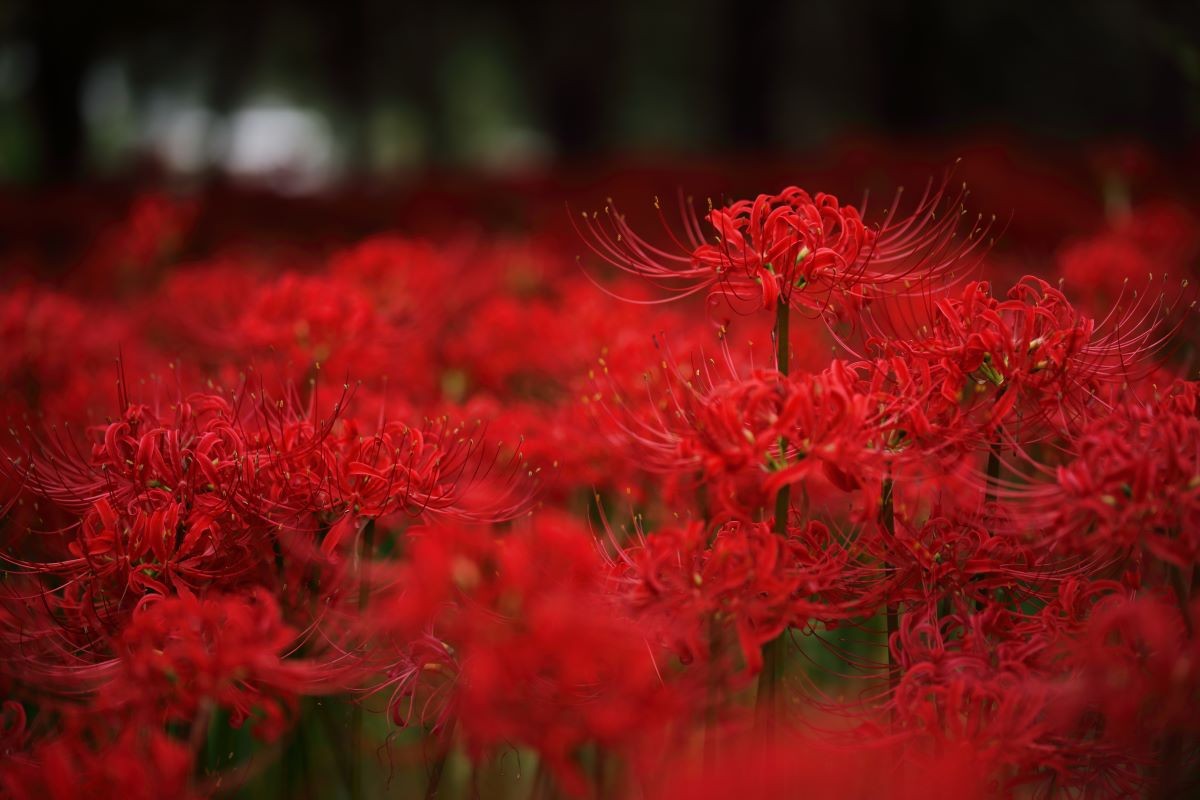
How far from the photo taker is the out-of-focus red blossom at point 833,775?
1.07 m


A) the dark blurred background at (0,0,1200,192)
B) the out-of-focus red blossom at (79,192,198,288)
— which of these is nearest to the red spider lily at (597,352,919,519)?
the dark blurred background at (0,0,1200,192)

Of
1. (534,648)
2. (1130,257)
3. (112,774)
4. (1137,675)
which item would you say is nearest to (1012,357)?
(1137,675)

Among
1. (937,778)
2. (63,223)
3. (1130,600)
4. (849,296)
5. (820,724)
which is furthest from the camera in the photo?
(63,223)

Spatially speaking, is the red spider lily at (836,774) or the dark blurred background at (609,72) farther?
the dark blurred background at (609,72)

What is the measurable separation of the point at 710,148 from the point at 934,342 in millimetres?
8642

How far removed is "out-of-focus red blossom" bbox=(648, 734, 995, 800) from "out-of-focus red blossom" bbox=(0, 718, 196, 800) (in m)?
0.61

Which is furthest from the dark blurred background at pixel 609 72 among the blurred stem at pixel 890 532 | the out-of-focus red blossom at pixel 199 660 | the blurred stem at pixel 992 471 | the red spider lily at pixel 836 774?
the out-of-focus red blossom at pixel 199 660

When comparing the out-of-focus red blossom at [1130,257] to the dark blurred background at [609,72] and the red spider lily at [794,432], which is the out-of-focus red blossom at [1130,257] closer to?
the dark blurred background at [609,72]

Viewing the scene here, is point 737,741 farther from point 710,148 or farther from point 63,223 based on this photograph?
point 710,148

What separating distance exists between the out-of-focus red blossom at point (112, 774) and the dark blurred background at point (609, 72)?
11.3 ft

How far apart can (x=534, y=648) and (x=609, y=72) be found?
1283 cm

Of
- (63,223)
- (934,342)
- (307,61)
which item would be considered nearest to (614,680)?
(934,342)

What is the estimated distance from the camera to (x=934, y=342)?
143cm

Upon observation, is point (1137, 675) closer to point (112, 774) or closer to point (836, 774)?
point (836, 774)
